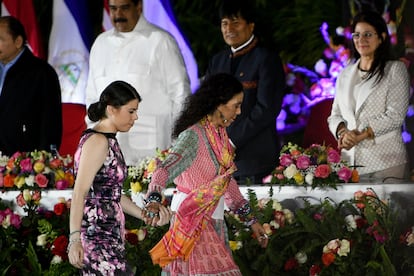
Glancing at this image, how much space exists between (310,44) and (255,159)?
5.80 metres

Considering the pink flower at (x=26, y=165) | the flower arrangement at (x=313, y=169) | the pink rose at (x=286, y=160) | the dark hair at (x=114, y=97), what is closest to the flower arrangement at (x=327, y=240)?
the flower arrangement at (x=313, y=169)

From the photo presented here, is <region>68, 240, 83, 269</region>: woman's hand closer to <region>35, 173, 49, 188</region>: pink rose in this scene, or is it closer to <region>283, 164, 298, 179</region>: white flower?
<region>283, 164, 298, 179</region>: white flower

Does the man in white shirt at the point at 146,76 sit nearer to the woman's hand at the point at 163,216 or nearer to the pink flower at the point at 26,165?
the pink flower at the point at 26,165

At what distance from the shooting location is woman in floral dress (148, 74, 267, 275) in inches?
196

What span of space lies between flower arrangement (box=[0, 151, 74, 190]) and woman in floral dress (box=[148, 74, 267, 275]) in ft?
5.65

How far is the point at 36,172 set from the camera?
668 centimetres

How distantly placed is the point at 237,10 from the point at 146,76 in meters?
0.79

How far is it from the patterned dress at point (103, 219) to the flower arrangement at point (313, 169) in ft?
4.74

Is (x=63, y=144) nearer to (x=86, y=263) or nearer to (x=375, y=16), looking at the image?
(x=375, y=16)

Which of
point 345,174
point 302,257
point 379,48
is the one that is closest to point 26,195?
point 302,257

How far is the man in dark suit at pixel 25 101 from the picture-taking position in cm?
721

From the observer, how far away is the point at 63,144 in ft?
28.3

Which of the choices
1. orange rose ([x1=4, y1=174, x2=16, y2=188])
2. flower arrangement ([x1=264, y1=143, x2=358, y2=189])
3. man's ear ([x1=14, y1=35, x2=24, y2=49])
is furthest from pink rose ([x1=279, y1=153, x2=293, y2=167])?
man's ear ([x1=14, y1=35, x2=24, y2=49])

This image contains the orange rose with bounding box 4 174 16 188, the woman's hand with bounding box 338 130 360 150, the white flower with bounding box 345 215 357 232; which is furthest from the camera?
the orange rose with bounding box 4 174 16 188
